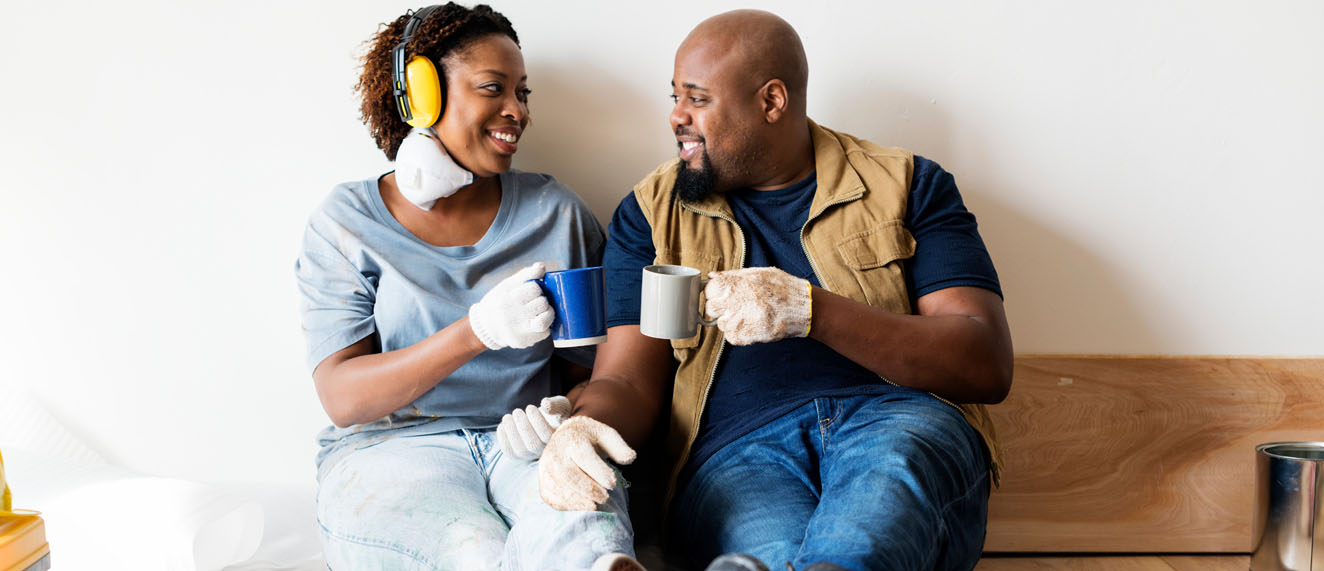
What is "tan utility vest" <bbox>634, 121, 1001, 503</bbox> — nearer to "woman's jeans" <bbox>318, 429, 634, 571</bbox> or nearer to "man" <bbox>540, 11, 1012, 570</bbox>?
"man" <bbox>540, 11, 1012, 570</bbox>

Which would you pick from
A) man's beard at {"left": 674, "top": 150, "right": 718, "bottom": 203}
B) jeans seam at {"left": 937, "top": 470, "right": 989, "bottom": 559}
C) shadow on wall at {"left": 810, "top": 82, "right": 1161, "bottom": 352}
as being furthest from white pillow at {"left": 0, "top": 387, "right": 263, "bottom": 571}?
shadow on wall at {"left": 810, "top": 82, "right": 1161, "bottom": 352}

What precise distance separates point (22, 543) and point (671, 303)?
3.11 feet

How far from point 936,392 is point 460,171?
40.4 inches

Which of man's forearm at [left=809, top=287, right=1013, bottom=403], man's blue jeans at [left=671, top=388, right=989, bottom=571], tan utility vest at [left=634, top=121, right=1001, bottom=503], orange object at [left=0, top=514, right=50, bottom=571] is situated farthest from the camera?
tan utility vest at [left=634, top=121, right=1001, bottom=503]

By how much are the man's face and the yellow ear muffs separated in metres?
0.48

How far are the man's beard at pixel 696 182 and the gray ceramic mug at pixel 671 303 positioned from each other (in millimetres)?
406

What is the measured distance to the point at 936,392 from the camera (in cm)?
171

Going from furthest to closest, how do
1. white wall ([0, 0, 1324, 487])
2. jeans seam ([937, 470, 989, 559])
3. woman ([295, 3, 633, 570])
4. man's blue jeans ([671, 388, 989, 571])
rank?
white wall ([0, 0, 1324, 487]), woman ([295, 3, 633, 570]), jeans seam ([937, 470, 989, 559]), man's blue jeans ([671, 388, 989, 571])

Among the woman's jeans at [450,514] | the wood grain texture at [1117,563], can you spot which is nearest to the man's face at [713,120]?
the woman's jeans at [450,514]

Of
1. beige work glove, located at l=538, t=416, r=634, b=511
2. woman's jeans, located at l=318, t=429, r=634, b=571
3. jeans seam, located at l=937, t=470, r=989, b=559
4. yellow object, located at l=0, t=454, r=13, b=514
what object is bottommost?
jeans seam, located at l=937, t=470, r=989, b=559

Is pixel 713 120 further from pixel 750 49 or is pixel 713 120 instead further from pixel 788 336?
pixel 788 336

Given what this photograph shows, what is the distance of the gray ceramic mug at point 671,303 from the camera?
1467mm

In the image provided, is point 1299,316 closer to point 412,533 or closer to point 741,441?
point 741,441

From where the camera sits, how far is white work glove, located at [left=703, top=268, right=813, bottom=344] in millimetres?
1520
